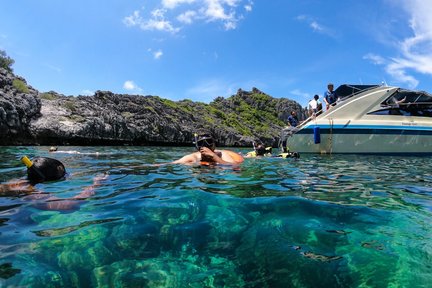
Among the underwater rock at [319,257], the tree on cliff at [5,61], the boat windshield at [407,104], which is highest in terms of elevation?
the tree on cliff at [5,61]

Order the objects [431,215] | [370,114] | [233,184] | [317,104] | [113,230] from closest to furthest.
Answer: [113,230] → [431,215] → [233,184] → [370,114] → [317,104]

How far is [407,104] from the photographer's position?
15.6 metres

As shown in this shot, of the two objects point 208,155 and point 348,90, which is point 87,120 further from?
point 208,155

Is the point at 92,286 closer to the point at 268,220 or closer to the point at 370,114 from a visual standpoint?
the point at 268,220

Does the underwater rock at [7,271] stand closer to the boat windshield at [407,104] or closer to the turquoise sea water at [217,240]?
the turquoise sea water at [217,240]

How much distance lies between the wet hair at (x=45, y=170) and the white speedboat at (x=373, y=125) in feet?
42.2

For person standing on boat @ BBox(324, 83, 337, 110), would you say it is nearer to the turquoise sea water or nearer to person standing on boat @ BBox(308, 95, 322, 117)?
person standing on boat @ BBox(308, 95, 322, 117)

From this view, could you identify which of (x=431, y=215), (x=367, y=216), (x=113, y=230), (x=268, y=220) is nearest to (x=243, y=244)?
(x=268, y=220)

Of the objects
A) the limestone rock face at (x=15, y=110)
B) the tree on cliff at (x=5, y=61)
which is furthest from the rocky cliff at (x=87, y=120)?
the tree on cliff at (x=5, y=61)

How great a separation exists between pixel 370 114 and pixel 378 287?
605 inches

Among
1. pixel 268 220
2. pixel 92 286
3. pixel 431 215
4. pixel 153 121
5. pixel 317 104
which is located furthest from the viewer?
pixel 153 121

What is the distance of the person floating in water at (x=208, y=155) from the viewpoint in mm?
7184

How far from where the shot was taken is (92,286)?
6.51 ft

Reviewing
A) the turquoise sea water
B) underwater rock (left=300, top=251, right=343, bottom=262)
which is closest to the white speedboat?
the turquoise sea water
